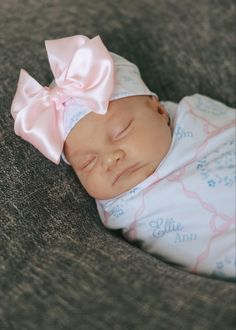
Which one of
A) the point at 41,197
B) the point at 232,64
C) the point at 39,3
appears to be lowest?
the point at 232,64

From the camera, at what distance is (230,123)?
3.87 feet

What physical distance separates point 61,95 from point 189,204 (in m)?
0.31

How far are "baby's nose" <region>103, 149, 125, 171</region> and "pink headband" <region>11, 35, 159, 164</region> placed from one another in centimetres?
8

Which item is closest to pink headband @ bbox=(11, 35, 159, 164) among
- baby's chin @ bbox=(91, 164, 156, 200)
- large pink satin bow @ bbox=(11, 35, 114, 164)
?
large pink satin bow @ bbox=(11, 35, 114, 164)

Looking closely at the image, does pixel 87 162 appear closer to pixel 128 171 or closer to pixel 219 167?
pixel 128 171

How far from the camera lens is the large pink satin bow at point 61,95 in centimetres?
109

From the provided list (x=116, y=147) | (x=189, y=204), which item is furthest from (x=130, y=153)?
(x=189, y=204)

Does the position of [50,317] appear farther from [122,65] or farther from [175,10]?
[175,10]

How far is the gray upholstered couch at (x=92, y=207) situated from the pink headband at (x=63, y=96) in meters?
0.07

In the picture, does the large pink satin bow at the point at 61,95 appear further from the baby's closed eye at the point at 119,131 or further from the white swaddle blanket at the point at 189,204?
the white swaddle blanket at the point at 189,204

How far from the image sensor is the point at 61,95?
109 cm

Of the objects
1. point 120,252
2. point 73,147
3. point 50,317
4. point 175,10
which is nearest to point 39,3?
point 175,10

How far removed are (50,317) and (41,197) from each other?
29 centimetres

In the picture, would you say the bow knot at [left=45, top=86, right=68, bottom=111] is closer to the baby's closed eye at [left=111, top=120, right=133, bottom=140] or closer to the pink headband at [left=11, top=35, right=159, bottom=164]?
the pink headband at [left=11, top=35, right=159, bottom=164]
